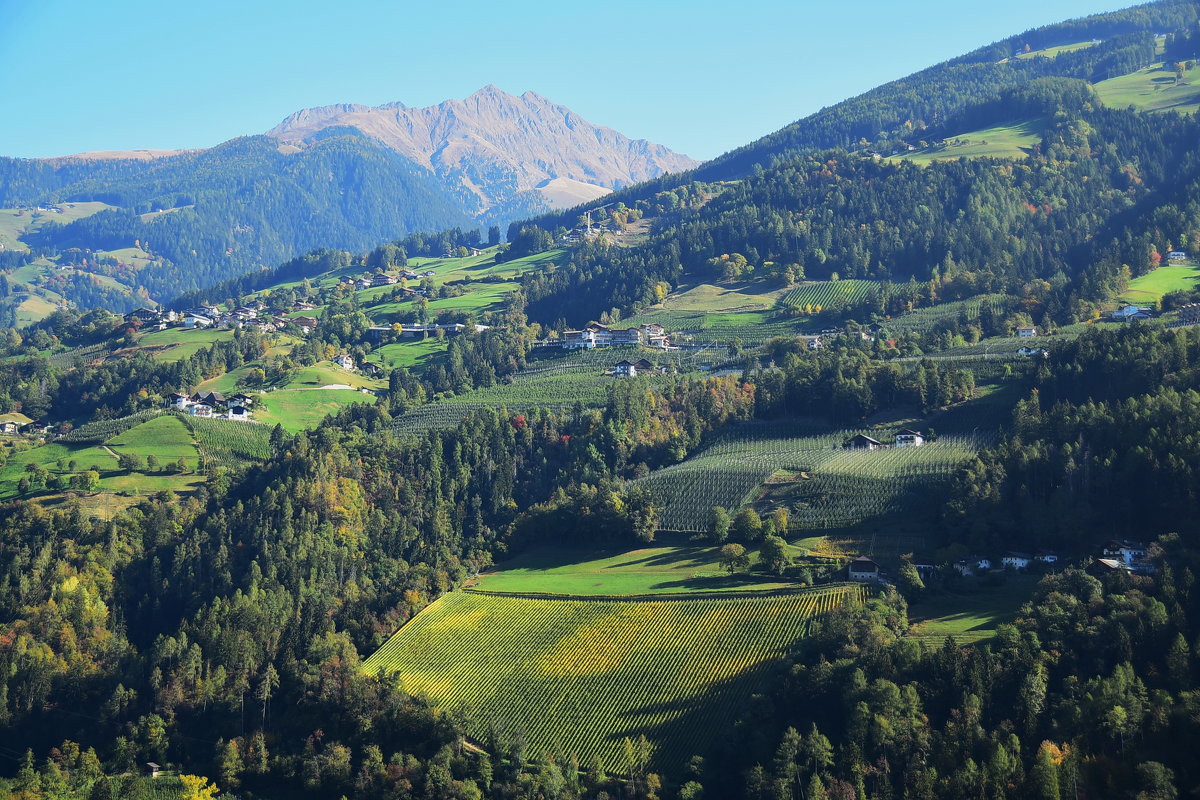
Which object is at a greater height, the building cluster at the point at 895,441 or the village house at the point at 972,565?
the building cluster at the point at 895,441

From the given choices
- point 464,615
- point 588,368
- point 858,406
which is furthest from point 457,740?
point 588,368

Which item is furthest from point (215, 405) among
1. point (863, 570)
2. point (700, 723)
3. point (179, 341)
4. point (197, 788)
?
point (700, 723)

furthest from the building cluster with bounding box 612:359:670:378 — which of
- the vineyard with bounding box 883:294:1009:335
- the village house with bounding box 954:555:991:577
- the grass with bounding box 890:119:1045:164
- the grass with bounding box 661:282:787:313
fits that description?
the grass with bounding box 890:119:1045:164

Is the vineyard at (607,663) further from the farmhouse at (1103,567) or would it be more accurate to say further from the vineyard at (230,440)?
the vineyard at (230,440)

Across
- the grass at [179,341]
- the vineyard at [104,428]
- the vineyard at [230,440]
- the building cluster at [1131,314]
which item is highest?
the grass at [179,341]

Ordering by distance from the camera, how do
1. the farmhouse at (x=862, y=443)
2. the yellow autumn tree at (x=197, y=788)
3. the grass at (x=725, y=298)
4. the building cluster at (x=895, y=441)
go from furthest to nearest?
1. the grass at (x=725, y=298)
2. the farmhouse at (x=862, y=443)
3. the building cluster at (x=895, y=441)
4. the yellow autumn tree at (x=197, y=788)

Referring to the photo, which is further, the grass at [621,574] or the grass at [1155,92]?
the grass at [1155,92]

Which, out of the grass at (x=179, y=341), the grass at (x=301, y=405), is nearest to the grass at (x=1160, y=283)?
the grass at (x=301, y=405)

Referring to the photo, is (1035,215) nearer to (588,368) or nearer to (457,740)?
(588,368)

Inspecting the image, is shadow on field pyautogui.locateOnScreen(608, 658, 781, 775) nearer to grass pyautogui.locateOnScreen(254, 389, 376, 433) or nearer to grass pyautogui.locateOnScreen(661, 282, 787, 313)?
grass pyautogui.locateOnScreen(254, 389, 376, 433)
